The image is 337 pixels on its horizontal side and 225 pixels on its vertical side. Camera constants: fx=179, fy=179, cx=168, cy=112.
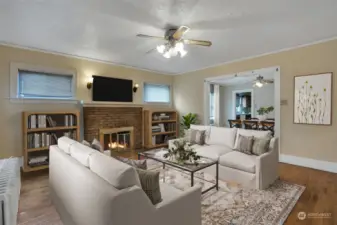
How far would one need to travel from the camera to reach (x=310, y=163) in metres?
3.77

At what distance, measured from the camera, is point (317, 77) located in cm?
367

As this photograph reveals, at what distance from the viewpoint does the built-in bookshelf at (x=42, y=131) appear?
Answer: 11.8 feet

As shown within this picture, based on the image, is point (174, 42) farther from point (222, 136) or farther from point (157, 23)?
point (222, 136)

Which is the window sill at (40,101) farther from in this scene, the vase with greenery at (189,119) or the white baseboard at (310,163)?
the white baseboard at (310,163)

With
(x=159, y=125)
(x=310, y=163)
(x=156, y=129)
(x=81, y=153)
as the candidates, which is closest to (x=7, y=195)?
(x=81, y=153)

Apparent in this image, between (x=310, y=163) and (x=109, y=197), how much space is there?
14.1 feet

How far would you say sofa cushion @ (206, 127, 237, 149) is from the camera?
3781 millimetres

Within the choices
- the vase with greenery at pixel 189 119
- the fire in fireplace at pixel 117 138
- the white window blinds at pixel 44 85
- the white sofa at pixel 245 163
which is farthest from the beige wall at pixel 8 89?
the white sofa at pixel 245 163

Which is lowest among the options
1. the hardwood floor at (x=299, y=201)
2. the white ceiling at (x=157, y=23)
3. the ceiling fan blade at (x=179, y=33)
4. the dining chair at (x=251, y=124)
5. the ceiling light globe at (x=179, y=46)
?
the hardwood floor at (x=299, y=201)

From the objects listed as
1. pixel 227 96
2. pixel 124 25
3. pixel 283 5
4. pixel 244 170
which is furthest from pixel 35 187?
pixel 227 96

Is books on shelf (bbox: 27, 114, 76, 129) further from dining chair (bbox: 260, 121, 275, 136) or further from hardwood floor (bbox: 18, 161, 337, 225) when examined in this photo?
dining chair (bbox: 260, 121, 275, 136)

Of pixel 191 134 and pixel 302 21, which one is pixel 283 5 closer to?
pixel 302 21

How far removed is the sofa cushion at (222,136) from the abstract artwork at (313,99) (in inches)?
59.3

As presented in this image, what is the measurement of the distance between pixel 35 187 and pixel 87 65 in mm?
3052
